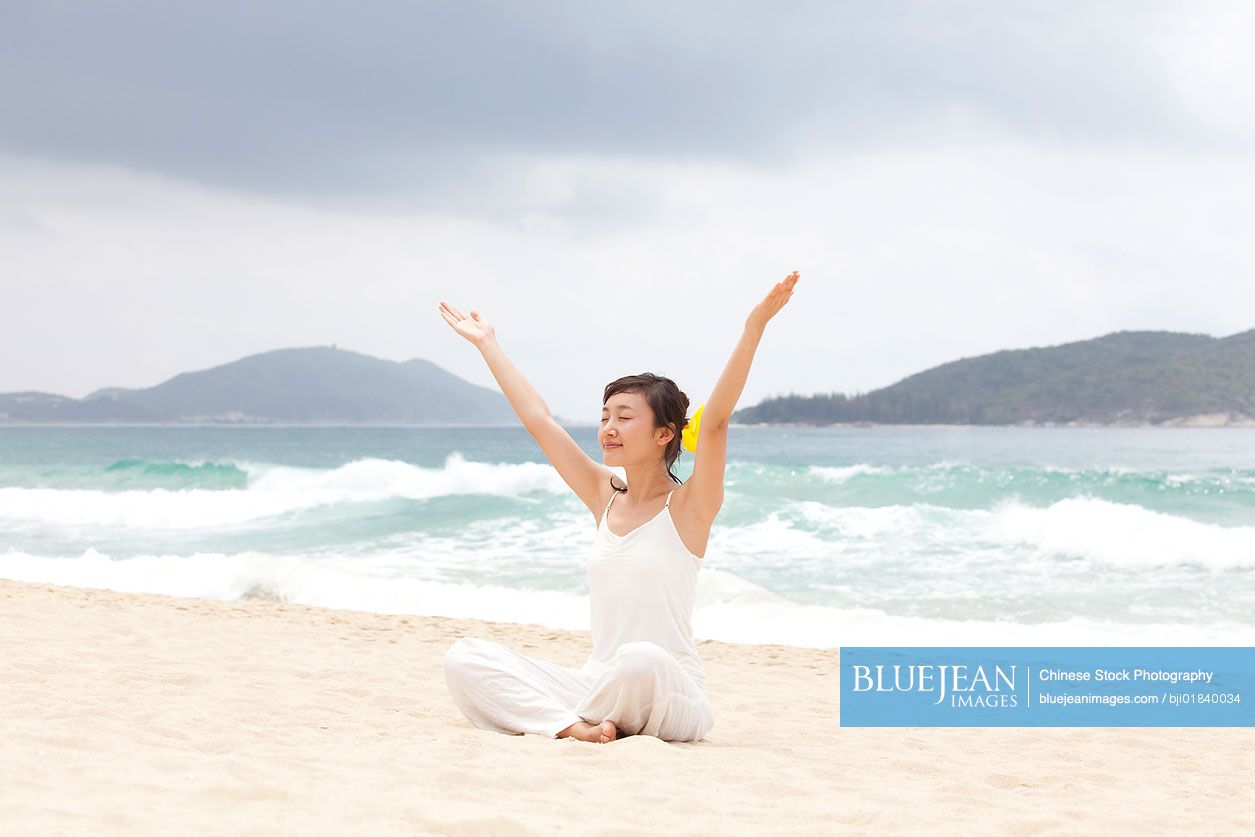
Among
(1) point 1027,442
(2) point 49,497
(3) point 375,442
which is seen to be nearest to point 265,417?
(3) point 375,442

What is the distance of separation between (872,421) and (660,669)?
97379mm

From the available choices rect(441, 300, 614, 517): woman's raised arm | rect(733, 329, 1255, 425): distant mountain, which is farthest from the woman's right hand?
rect(733, 329, 1255, 425): distant mountain

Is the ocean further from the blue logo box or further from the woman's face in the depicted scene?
the blue logo box

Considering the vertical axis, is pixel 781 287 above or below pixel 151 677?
above

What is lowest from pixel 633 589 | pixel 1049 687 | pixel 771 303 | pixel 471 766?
pixel 1049 687

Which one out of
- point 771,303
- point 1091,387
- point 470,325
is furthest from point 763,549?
point 1091,387

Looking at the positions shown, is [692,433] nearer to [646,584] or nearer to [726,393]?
[726,393]

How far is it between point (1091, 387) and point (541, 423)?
87.3 metres

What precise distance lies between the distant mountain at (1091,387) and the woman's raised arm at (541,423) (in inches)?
3219

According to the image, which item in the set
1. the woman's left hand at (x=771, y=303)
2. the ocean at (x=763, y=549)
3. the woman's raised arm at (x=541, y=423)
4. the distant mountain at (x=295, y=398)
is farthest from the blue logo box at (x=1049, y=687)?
the distant mountain at (x=295, y=398)

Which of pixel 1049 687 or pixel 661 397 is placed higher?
pixel 661 397

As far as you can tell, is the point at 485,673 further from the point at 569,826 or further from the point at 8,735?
the point at 8,735

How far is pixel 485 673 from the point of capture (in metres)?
4.36

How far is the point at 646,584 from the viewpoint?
13.4 feet
